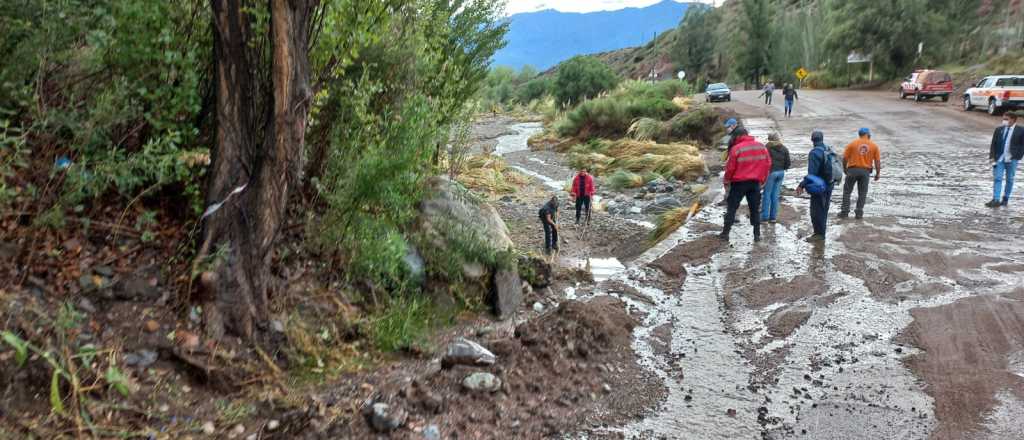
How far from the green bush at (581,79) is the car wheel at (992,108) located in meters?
23.0

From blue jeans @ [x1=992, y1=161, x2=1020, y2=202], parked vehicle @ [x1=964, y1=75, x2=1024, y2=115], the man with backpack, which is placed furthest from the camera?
parked vehicle @ [x1=964, y1=75, x2=1024, y2=115]

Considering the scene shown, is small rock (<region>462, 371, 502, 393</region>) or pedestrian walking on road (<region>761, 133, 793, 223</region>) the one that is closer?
small rock (<region>462, 371, 502, 393</region>)

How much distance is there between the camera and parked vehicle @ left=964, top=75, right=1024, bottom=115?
971 inches

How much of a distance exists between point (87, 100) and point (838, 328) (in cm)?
666

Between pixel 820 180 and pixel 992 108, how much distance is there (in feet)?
69.1

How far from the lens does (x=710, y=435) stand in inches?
191

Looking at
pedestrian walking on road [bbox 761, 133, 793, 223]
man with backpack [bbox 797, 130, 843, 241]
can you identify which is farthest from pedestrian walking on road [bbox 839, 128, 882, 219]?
man with backpack [bbox 797, 130, 843, 241]

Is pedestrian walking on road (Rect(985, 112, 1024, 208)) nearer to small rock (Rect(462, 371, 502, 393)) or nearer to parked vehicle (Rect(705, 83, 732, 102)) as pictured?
small rock (Rect(462, 371, 502, 393))

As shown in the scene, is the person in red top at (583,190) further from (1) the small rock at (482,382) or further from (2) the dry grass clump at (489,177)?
(1) the small rock at (482,382)

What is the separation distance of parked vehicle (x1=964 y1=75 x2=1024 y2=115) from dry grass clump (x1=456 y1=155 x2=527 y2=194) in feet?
57.5

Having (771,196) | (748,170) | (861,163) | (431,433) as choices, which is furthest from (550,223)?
(431,433)

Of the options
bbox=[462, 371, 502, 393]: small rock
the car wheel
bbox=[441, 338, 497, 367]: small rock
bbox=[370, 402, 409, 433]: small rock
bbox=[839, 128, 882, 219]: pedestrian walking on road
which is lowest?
the car wheel

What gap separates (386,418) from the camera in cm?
446

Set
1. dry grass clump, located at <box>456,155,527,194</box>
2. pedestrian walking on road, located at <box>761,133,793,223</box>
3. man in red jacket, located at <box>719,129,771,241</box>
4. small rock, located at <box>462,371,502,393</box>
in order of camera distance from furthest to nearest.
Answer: dry grass clump, located at <box>456,155,527,194</box>, pedestrian walking on road, located at <box>761,133,793,223</box>, man in red jacket, located at <box>719,129,771,241</box>, small rock, located at <box>462,371,502,393</box>
